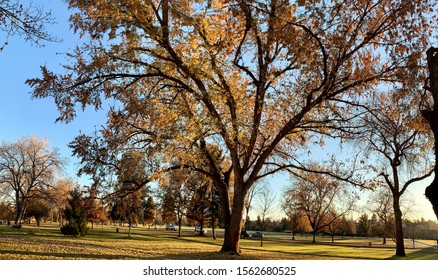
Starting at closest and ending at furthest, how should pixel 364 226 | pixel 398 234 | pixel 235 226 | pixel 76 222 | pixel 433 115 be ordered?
pixel 433 115 → pixel 235 226 → pixel 398 234 → pixel 76 222 → pixel 364 226

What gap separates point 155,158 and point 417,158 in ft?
54.6

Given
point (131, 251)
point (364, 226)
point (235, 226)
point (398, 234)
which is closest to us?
point (131, 251)

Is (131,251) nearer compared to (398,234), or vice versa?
(131,251)

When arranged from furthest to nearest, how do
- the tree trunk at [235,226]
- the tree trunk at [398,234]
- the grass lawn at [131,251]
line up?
the tree trunk at [398,234] → the tree trunk at [235,226] → the grass lawn at [131,251]

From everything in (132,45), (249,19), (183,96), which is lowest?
(183,96)

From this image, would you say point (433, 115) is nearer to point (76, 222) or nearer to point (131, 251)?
point (131, 251)

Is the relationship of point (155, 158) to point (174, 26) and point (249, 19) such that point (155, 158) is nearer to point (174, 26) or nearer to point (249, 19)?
point (174, 26)

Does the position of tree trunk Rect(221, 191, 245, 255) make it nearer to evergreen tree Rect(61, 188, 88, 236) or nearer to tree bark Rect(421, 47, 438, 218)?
tree bark Rect(421, 47, 438, 218)

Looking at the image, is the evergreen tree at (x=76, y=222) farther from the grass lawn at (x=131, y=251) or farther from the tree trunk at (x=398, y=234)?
the tree trunk at (x=398, y=234)

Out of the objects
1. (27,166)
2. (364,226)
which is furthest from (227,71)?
(364,226)

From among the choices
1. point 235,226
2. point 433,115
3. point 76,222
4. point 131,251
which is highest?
point 433,115

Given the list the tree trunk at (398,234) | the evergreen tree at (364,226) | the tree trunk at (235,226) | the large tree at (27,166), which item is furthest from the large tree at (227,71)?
the evergreen tree at (364,226)

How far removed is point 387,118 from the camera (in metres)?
17.5
